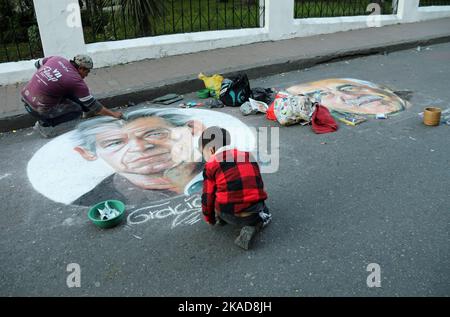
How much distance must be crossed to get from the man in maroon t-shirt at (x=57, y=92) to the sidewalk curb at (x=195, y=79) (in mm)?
369

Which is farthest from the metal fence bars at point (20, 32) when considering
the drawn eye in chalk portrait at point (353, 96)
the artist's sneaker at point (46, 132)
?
the drawn eye in chalk portrait at point (353, 96)

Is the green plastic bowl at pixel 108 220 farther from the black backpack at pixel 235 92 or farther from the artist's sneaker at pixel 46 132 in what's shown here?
the black backpack at pixel 235 92

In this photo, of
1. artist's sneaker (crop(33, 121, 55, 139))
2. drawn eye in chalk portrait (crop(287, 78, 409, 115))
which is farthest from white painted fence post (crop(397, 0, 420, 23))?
artist's sneaker (crop(33, 121, 55, 139))

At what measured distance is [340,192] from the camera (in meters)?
3.54

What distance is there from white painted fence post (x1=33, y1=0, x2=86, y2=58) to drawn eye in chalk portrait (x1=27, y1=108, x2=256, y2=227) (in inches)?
74.3

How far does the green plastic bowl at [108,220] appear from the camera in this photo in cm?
311

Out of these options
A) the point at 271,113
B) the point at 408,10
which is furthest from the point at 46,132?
the point at 408,10

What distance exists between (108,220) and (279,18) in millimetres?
6350

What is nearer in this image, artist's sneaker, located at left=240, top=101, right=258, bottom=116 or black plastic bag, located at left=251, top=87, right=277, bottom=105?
artist's sneaker, located at left=240, top=101, right=258, bottom=116

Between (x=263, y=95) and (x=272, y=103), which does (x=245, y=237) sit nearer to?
(x=272, y=103)

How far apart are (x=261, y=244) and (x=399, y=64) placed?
587cm

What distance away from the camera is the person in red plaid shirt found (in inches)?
111

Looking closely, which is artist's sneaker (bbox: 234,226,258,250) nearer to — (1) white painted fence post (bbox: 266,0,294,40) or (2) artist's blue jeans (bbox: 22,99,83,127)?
(2) artist's blue jeans (bbox: 22,99,83,127)
